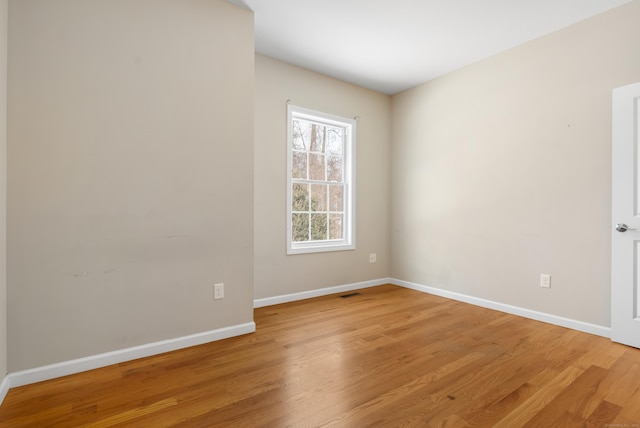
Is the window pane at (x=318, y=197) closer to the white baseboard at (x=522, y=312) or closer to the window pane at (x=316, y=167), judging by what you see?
the window pane at (x=316, y=167)

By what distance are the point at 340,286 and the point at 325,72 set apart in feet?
8.90

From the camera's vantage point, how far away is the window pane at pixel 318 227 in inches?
164

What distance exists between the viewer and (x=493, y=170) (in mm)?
3580

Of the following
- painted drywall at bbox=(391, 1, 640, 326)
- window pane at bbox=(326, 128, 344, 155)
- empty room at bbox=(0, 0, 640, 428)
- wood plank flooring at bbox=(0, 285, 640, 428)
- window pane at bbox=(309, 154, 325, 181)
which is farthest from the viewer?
window pane at bbox=(326, 128, 344, 155)

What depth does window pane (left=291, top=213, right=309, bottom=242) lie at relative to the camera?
157 inches

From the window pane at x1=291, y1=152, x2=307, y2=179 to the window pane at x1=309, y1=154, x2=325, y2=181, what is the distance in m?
0.09

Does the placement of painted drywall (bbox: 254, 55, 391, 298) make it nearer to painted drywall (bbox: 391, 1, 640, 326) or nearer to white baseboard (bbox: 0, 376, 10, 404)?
painted drywall (bbox: 391, 1, 640, 326)

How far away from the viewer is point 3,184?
191cm

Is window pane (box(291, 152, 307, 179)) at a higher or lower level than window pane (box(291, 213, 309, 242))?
higher

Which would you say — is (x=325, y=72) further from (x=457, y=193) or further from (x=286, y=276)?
(x=286, y=276)

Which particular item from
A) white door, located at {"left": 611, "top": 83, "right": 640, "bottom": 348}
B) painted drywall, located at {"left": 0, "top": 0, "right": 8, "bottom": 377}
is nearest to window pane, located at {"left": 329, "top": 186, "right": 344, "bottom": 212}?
white door, located at {"left": 611, "top": 83, "right": 640, "bottom": 348}

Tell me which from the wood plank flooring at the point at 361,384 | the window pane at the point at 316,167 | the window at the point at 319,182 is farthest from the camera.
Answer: the window pane at the point at 316,167

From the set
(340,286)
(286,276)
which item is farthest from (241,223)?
(340,286)

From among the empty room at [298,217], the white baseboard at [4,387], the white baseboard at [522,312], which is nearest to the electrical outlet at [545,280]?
the empty room at [298,217]
